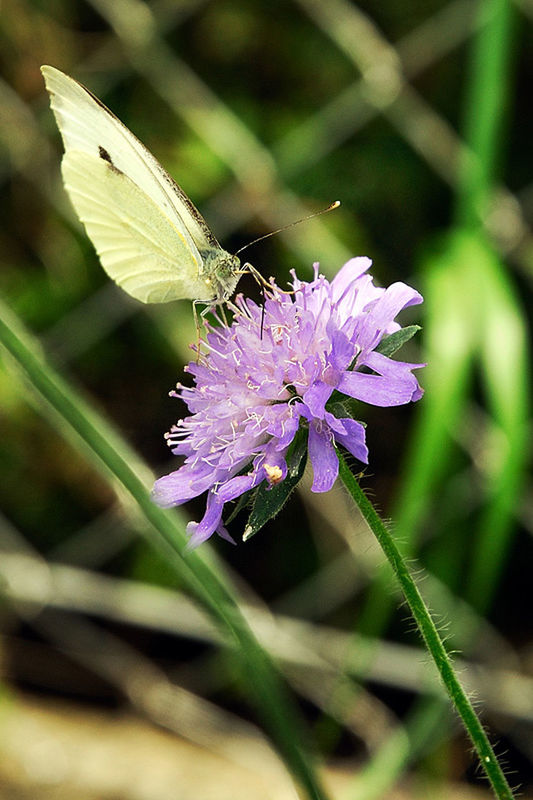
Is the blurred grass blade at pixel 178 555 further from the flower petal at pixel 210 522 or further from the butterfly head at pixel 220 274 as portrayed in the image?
the butterfly head at pixel 220 274

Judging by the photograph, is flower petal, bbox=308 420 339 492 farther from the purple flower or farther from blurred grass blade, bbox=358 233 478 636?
blurred grass blade, bbox=358 233 478 636

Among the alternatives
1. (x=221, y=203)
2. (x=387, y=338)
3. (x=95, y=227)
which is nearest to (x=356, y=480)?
(x=387, y=338)

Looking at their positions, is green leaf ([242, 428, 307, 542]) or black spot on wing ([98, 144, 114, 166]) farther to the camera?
black spot on wing ([98, 144, 114, 166])

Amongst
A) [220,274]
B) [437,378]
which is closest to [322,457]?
[220,274]

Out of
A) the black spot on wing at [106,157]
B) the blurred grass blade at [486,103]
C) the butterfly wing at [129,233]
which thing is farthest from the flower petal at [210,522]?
the blurred grass blade at [486,103]

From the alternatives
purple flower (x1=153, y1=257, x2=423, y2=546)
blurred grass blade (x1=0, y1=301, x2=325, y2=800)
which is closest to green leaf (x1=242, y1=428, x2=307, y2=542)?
purple flower (x1=153, y1=257, x2=423, y2=546)

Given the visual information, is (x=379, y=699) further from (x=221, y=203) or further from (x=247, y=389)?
(x=247, y=389)
